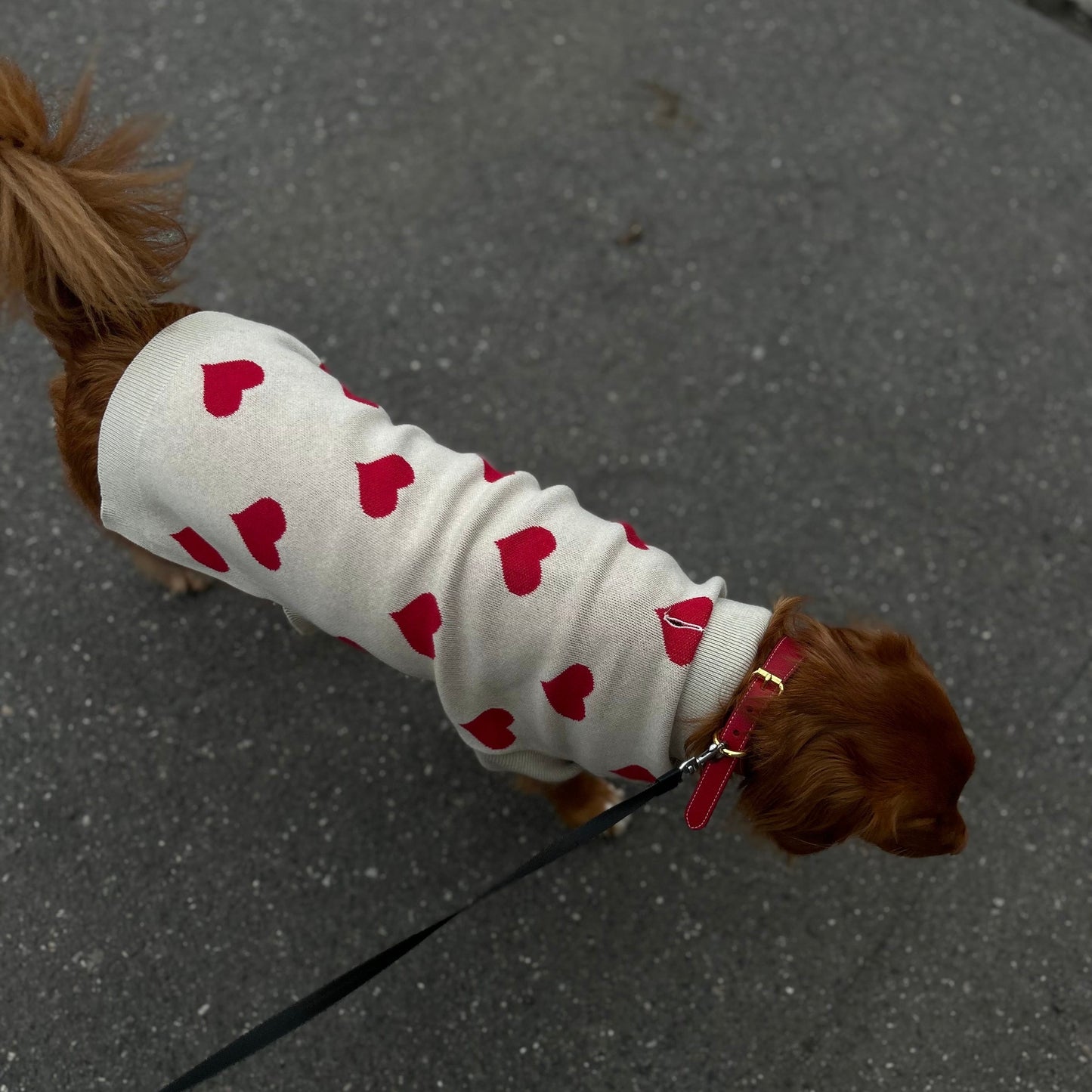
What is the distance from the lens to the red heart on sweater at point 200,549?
67.3 inches

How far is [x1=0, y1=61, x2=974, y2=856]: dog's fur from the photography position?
1518 millimetres

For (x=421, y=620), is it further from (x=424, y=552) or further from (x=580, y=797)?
(x=580, y=797)

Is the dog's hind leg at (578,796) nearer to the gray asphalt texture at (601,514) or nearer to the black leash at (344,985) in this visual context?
the gray asphalt texture at (601,514)

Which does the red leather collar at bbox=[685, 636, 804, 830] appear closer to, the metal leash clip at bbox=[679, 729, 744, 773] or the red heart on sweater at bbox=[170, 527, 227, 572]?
the metal leash clip at bbox=[679, 729, 744, 773]

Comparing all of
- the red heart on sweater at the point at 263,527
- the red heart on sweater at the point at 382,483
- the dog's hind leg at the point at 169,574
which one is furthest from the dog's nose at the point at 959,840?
the dog's hind leg at the point at 169,574

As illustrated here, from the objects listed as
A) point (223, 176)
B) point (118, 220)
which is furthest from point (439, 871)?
point (223, 176)

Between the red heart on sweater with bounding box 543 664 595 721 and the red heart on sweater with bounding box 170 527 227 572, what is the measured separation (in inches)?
26.3

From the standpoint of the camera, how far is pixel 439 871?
2.27 metres

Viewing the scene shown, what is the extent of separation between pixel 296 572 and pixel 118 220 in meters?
0.75

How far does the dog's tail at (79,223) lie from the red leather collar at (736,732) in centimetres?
129

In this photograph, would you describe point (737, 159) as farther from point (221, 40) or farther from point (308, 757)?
point (308, 757)

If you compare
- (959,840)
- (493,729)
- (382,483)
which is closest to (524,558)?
(382,483)

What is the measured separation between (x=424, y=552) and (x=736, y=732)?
59 centimetres

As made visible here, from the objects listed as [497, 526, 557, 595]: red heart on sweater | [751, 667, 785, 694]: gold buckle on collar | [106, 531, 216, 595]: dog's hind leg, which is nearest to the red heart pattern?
[497, 526, 557, 595]: red heart on sweater
